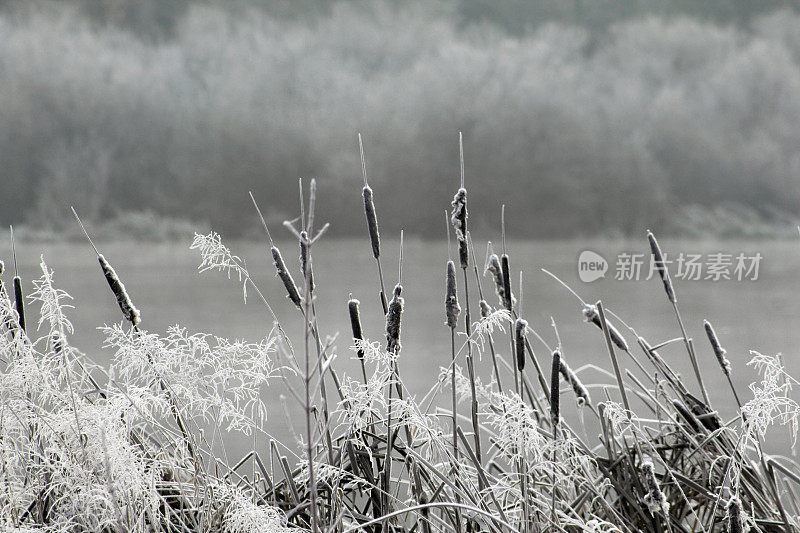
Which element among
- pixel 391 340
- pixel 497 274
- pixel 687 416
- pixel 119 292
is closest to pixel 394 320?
pixel 391 340

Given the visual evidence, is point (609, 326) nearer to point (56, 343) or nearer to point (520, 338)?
point (520, 338)

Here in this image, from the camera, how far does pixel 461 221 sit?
2.08 feet

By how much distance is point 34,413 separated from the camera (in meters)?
0.69

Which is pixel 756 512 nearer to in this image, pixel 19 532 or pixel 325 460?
pixel 325 460

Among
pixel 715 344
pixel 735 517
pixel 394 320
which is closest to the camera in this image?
pixel 735 517

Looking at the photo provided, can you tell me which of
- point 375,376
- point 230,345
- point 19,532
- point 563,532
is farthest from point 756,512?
point 19,532

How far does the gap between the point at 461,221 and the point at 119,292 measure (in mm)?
336

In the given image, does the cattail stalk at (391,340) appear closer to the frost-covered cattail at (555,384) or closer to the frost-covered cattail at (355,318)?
the frost-covered cattail at (355,318)

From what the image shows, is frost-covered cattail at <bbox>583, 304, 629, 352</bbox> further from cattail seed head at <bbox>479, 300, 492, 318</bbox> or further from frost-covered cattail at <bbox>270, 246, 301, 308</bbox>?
frost-covered cattail at <bbox>270, 246, 301, 308</bbox>

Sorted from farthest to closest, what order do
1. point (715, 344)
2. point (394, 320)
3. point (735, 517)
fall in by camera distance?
point (715, 344)
point (394, 320)
point (735, 517)

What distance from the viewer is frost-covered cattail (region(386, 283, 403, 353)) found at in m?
0.60

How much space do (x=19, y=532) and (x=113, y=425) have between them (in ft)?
0.35

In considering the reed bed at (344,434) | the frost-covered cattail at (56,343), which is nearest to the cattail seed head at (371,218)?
the reed bed at (344,434)

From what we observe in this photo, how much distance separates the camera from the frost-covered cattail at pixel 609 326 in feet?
2.33
